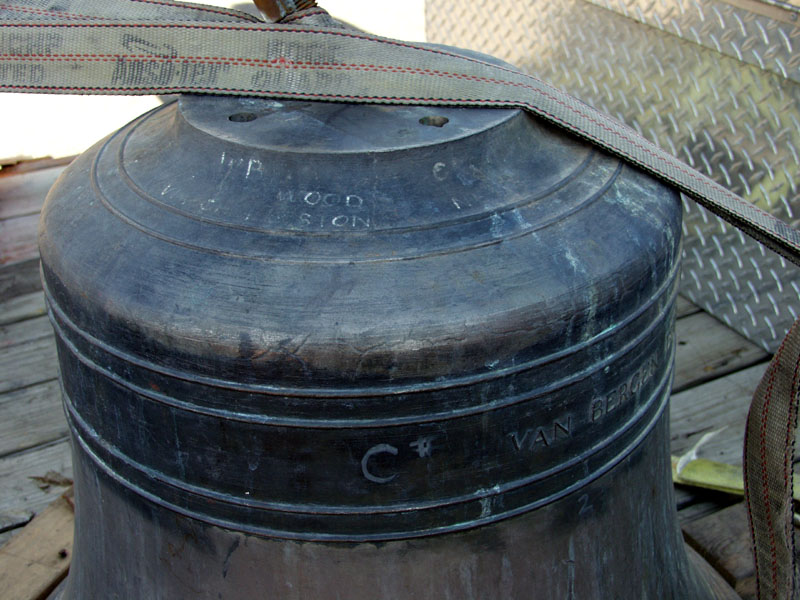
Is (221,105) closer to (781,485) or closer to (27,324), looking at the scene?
(781,485)

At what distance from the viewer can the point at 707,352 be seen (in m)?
2.47

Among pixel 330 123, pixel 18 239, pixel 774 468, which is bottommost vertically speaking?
pixel 18 239

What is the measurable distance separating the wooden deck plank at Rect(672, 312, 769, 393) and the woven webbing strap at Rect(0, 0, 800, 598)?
3.87 feet

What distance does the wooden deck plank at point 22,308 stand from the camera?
8.61 ft

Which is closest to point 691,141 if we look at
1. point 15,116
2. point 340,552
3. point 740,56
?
point 740,56

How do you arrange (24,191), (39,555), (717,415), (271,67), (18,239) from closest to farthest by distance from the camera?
(271,67) < (39,555) < (717,415) < (18,239) < (24,191)

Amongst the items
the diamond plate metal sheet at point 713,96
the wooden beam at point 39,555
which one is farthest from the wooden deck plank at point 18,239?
the diamond plate metal sheet at point 713,96

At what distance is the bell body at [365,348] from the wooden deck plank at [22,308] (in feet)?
5.23

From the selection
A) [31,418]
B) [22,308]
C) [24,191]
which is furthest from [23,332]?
[24,191]

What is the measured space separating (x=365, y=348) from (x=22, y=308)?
2052 mm

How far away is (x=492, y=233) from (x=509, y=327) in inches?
4.6

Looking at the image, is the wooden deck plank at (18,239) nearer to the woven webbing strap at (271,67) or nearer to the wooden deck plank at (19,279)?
the wooden deck plank at (19,279)

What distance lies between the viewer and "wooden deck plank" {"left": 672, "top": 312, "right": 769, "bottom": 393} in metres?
2.39

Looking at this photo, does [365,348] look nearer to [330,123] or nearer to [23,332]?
[330,123]
